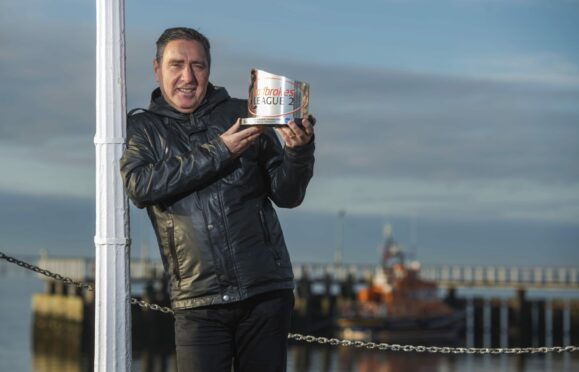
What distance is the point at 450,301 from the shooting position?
5822 cm

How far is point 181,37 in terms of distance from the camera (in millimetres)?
3818

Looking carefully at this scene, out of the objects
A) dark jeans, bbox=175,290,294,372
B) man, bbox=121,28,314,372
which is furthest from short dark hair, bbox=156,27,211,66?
dark jeans, bbox=175,290,294,372

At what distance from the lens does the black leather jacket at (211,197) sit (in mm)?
3682

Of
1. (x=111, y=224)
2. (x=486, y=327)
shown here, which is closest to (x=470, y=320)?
(x=486, y=327)

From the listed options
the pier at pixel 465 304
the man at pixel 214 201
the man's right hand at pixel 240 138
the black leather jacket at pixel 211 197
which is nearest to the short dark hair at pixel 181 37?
the man at pixel 214 201

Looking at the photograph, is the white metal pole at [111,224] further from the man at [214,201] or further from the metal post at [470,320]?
the metal post at [470,320]

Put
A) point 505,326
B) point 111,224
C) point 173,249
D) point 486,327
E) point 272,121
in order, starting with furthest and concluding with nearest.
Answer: point 486,327 → point 505,326 → point 111,224 → point 173,249 → point 272,121

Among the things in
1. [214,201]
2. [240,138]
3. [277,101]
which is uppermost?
[277,101]

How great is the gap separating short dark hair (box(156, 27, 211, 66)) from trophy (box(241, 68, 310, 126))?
27 cm

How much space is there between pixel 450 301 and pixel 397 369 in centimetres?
1279

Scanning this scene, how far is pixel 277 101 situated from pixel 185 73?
34cm

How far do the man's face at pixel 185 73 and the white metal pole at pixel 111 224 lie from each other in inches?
12.7

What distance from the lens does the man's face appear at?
3805mm

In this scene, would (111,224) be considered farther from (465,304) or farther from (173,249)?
(465,304)
